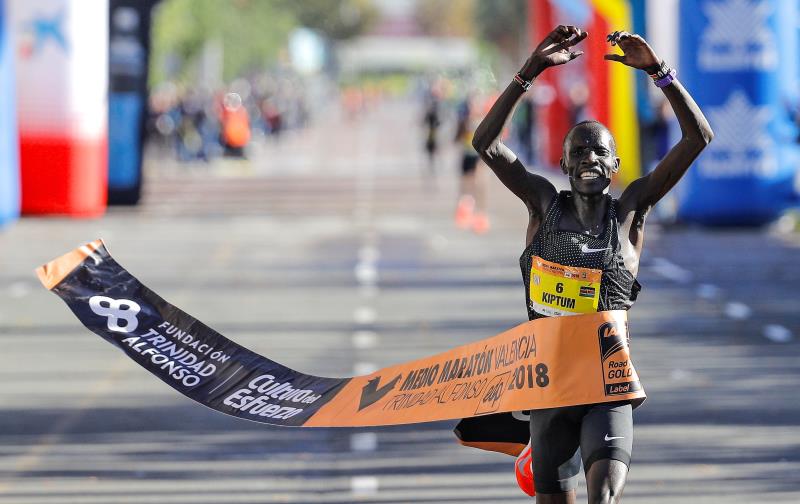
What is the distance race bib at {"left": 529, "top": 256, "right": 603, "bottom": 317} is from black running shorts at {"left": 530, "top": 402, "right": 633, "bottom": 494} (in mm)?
346

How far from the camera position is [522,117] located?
148ft

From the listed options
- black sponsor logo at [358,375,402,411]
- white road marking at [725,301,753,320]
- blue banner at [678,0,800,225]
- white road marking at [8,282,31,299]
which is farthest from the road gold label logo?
blue banner at [678,0,800,225]

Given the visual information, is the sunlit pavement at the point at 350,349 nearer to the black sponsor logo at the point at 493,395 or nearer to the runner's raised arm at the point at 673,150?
the black sponsor logo at the point at 493,395

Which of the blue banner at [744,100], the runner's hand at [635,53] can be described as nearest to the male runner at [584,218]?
the runner's hand at [635,53]

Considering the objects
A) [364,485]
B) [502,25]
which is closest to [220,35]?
[502,25]

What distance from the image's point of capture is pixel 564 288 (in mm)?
5770

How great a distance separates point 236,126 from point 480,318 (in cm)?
2831

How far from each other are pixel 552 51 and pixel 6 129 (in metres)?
21.1

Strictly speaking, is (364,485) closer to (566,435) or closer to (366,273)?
(566,435)

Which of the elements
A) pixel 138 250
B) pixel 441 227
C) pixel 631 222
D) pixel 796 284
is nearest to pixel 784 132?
pixel 441 227

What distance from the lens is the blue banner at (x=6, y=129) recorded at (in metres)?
25.7

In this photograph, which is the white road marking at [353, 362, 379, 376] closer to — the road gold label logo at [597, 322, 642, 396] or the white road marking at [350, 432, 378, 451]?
the white road marking at [350, 432, 378, 451]

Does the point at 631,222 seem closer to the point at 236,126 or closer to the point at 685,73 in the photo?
the point at 685,73

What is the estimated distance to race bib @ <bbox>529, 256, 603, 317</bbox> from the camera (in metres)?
5.74
